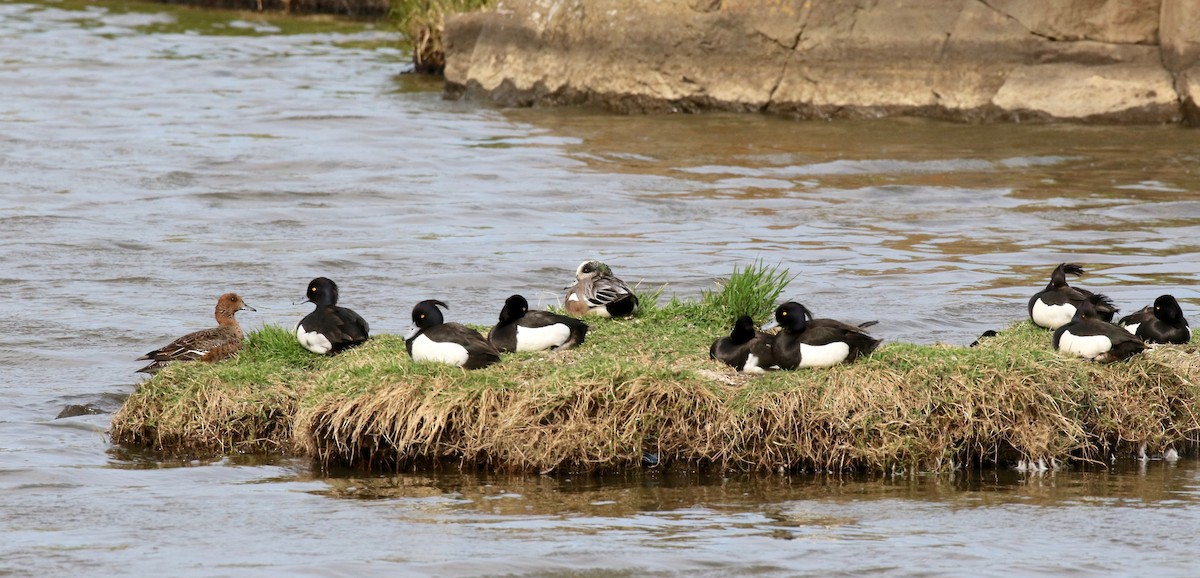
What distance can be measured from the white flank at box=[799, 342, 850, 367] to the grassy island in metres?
0.08

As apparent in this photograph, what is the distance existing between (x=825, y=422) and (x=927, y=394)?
21.6 inches

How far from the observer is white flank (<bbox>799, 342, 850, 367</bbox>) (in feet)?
28.1

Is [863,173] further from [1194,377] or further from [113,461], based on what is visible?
[113,461]

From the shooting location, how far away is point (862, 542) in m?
7.10

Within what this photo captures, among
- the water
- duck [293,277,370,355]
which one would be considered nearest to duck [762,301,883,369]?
the water

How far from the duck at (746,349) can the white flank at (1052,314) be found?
78.1 inches

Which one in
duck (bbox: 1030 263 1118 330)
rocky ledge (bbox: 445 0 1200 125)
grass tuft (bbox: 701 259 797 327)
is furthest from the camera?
rocky ledge (bbox: 445 0 1200 125)

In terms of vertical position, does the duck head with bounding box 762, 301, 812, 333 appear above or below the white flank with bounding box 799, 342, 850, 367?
above

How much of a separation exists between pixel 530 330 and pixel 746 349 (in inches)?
49.9

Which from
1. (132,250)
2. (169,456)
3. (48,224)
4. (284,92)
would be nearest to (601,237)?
(132,250)

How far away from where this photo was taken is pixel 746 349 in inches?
344

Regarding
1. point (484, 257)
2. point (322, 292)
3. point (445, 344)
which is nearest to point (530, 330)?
point (445, 344)

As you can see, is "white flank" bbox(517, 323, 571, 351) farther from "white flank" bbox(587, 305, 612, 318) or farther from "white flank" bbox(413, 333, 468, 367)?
"white flank" bbox(587, 305, 612, 318)

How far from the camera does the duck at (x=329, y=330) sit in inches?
374
